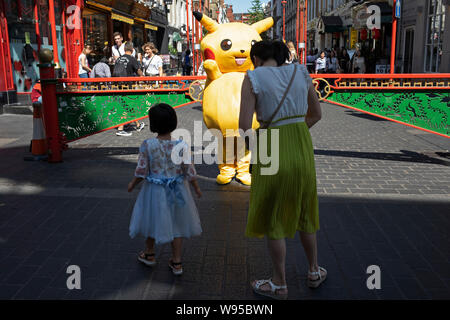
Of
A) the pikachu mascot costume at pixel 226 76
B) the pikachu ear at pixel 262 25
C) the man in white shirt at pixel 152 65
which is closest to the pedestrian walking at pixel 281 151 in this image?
the pikachu mascot costume at pixel 226 76

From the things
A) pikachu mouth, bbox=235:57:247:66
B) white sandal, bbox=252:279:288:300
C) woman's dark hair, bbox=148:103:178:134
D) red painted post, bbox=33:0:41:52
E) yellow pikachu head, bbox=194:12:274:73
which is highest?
red painted post, bbox=33:0:41:52

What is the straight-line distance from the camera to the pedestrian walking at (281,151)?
9.84ft

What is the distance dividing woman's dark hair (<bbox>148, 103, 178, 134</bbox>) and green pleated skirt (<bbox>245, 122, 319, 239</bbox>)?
2.42ft

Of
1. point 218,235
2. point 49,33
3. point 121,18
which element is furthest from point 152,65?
point 121,18

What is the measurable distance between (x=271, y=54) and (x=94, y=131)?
464 cm

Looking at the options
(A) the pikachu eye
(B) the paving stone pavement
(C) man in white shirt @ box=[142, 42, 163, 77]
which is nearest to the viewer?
(B) the paving stone pavement

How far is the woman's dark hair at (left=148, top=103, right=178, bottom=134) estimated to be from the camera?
3367 mm

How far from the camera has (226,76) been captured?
221 inches

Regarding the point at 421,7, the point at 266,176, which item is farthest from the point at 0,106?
the point at 421,7

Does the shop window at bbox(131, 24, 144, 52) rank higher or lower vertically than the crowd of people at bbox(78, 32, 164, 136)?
higher

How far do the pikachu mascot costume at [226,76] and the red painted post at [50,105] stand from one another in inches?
91.9

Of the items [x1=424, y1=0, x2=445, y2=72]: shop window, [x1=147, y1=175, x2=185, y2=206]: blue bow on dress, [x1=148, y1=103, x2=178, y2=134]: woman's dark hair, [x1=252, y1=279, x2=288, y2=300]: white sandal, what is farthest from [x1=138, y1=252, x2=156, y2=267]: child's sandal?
[x1=424, y1=0, x2=445, y2=72]: shop window

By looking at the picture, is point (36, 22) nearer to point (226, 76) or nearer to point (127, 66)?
point (127, 66)

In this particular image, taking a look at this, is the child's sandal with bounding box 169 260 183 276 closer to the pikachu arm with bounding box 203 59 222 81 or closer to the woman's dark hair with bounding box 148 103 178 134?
the woman's dark hair with bounding box 148 103 178 134
